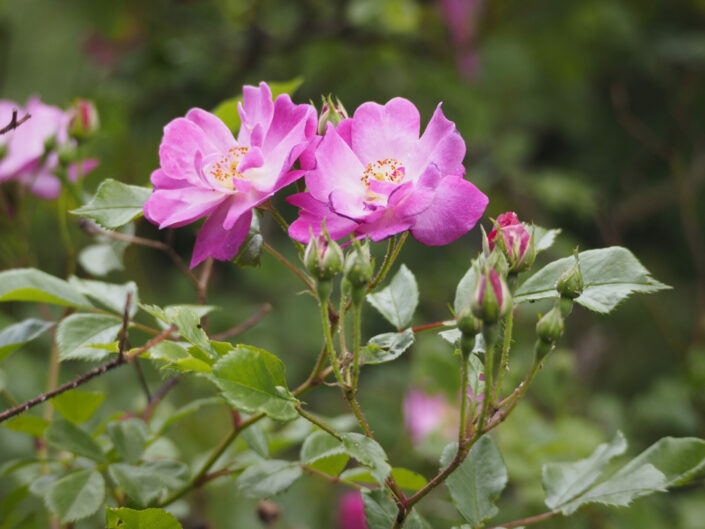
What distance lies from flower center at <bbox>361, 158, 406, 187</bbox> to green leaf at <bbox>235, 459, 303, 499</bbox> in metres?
0.20

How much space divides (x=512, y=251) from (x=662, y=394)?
886 millimetres

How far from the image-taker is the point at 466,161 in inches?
67.8

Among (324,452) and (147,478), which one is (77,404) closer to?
(147,478)

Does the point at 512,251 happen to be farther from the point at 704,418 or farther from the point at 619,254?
the point at 704,418

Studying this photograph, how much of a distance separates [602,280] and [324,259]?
0.56ft

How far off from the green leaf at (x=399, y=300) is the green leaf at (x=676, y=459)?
6.8 inches

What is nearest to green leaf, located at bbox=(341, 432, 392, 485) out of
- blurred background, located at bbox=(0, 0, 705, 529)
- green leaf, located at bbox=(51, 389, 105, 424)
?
green leaf, located at bbox=(51, 389, 105, 424)

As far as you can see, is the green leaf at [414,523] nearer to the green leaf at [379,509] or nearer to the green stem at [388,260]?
the green leaf at [379,509]

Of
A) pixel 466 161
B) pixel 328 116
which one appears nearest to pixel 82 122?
pixel 328 116

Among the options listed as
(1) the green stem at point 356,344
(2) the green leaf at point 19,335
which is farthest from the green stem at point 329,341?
(2) the green leaf at point 19,335

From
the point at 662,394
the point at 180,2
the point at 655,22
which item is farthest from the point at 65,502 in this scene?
the point at 655,22

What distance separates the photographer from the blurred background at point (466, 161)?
1.11 meters

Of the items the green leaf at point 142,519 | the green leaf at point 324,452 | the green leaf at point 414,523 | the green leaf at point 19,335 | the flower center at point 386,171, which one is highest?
the flower center at point 386,171

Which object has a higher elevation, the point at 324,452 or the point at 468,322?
the point at 468,322
